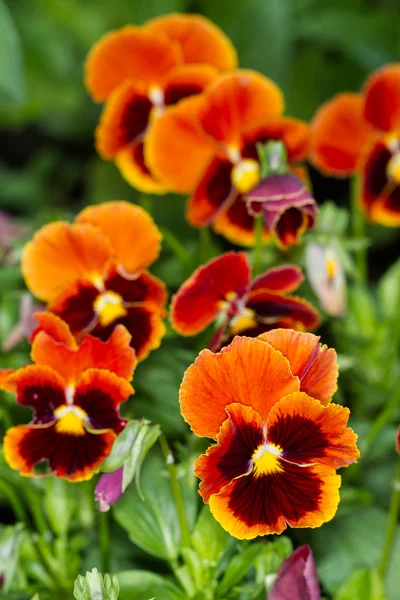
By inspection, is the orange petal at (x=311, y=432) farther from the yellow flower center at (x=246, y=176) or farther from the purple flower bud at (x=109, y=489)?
the yellow flower center at (x=246, y=176)

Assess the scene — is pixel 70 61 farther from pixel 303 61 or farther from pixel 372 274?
pixel 372 274

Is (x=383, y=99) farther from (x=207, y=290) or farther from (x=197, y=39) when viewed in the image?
(x=207, y=290)

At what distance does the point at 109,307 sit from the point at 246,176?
337 mm

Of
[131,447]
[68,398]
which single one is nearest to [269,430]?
[131,447]

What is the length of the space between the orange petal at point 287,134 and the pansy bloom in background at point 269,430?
1.77 feet

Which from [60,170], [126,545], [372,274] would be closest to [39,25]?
[60,170]

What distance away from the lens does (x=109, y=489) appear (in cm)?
88

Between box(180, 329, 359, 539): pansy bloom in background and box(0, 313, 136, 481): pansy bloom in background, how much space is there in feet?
0.50

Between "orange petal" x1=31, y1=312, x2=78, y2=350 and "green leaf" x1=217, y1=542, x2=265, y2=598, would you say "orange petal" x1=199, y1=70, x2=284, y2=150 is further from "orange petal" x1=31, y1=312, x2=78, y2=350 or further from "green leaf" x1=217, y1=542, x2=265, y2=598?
"green leaf" x1=217, y1=542, x2=265, y2=598

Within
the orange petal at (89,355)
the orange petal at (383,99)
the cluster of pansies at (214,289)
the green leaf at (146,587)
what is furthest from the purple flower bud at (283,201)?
the green leaf at (146,587)

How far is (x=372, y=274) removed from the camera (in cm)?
199

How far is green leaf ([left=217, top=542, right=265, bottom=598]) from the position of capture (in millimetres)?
924

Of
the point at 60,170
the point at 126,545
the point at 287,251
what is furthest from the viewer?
the point at 60,170

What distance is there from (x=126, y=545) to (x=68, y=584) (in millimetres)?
123
